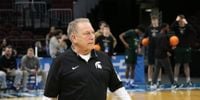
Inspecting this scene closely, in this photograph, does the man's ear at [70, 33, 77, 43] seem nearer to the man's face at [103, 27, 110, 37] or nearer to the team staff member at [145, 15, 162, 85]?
the team staff member at [145, 15, 162, 85]

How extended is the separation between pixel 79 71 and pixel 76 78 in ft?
0.20

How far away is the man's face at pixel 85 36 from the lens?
4.04m

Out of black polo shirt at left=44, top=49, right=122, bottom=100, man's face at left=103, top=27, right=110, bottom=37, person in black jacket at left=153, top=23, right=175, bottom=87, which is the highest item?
black polo shirt at left=44, top=49, right=122, bottom=100

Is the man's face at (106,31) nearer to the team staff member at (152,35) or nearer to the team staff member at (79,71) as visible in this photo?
the team staff member at (152,35)

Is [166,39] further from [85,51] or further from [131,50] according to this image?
[85,51]

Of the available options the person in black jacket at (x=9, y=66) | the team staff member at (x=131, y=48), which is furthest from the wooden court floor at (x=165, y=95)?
the team staff member at (x=131, y=48)

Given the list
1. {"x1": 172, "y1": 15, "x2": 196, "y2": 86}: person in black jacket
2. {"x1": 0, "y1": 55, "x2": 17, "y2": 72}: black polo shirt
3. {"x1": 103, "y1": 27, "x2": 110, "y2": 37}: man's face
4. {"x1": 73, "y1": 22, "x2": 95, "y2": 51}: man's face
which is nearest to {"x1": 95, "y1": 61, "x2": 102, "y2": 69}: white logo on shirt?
{"x1": 73, "y1": 22, "x2": 95, "y2": 51}: man's face

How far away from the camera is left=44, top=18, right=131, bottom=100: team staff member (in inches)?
160

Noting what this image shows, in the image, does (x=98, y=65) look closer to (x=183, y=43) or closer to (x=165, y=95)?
(x=165, y=95)

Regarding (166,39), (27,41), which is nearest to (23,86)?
(166,39)

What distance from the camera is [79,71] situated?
409 centimetres

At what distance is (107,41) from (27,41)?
24.4ft

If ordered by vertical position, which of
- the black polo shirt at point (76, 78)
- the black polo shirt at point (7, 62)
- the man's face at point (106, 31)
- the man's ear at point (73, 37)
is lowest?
the black polo shirt at point (7, 62)

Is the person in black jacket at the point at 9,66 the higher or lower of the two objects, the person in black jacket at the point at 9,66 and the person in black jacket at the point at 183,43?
the lower
